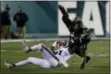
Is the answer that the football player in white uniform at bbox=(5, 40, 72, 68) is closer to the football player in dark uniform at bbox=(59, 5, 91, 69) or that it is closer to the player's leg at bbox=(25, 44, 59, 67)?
the player's leg at bbox=(25, 44, 59, 67)

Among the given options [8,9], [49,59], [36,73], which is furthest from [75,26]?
[8,9]

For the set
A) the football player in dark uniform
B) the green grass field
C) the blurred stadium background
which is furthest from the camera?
the blurred stadium background

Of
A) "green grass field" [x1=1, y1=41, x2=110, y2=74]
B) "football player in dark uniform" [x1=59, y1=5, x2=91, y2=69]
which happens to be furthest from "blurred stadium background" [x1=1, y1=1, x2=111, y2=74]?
"football player in dark uniform" [x1=59, y1=5, x2=91, y2=69]

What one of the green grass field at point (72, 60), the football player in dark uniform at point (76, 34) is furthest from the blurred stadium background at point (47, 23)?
the football player in dark uniform at point (76, 34)

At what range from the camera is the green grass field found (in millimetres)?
10648

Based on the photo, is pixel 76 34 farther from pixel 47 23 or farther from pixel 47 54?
pixel 47 23

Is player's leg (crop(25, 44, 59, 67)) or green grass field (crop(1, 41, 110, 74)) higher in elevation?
player's leg (crop(25, 44, 59, 67))

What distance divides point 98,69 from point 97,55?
7.30 feet

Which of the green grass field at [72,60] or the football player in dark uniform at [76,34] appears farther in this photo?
the green grass field at [72,60]

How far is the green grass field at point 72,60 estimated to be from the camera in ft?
34.9

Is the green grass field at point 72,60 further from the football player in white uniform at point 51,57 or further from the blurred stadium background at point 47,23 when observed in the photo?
the football player in white uniform at point 51,57

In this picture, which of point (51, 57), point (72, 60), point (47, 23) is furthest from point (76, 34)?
point (47, 23)

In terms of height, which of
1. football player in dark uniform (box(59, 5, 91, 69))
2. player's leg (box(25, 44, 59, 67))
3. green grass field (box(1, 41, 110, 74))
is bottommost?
green grass field (box(1, 41, 110, 74))

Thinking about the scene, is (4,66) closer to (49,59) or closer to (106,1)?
(49,59)
